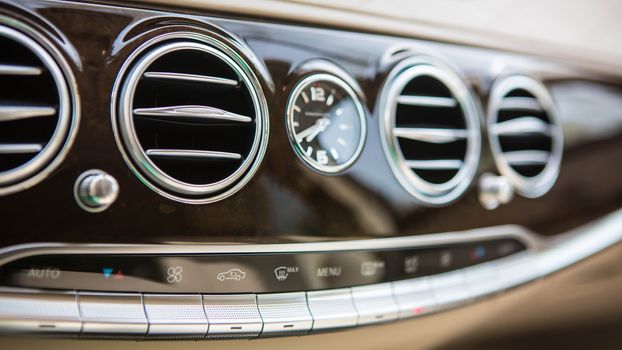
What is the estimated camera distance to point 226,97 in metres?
1.00

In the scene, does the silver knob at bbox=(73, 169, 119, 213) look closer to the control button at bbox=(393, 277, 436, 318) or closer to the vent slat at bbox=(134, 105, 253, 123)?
the vent slat at bbox=(134, 105, 253, 123)

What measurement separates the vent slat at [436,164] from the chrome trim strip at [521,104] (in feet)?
0.63

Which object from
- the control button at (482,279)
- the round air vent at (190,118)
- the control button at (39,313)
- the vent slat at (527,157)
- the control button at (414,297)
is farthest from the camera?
Result: the vent slat at (527,157)

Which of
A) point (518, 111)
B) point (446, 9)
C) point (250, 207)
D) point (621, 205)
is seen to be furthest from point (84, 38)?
point (621, 205)

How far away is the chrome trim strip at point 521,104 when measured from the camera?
1355mm

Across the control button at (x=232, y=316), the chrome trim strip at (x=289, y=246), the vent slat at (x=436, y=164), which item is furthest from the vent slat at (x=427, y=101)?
the control button at (x=232, y=316)

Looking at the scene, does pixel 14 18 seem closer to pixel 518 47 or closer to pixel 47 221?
pixel 47 221

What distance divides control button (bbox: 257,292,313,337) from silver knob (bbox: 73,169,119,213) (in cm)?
29

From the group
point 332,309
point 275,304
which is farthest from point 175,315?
point 332,309

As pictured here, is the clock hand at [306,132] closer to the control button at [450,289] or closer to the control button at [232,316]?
the control button at [232,316]

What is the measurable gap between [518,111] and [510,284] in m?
0.38

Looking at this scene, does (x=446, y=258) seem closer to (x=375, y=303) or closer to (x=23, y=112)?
(x=375, y=303)

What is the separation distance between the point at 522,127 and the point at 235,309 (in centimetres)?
77

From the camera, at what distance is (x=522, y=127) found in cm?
136
